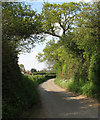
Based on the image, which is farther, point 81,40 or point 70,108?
point 81,40

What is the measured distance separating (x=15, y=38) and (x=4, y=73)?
6432mm

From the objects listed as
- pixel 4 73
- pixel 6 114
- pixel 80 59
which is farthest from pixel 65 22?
pixel 6 114

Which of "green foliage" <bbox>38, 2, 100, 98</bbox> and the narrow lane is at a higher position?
"green foliage" <bbox>38, 2, 100, 98</bbox>

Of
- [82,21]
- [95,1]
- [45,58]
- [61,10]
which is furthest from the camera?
[45,58]

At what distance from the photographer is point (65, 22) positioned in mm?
24516

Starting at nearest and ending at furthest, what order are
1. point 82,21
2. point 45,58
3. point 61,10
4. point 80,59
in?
point 82,21 → point 80,59 → point 61,10 → point 45,58

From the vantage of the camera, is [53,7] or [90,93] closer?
[90,93]

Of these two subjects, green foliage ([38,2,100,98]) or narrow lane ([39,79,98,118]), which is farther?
green foliage ([38,2,100,98])

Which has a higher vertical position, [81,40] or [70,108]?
[81,40]

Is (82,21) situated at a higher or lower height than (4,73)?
higher

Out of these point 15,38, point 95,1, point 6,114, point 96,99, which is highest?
point 95,1

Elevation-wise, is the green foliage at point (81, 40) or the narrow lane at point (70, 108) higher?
the green foliage at point (81, 40)

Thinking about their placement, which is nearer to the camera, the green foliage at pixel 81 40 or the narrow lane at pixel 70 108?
the narrow lane at pixel 70 108

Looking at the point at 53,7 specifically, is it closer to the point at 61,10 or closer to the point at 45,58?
the point at 61,10
